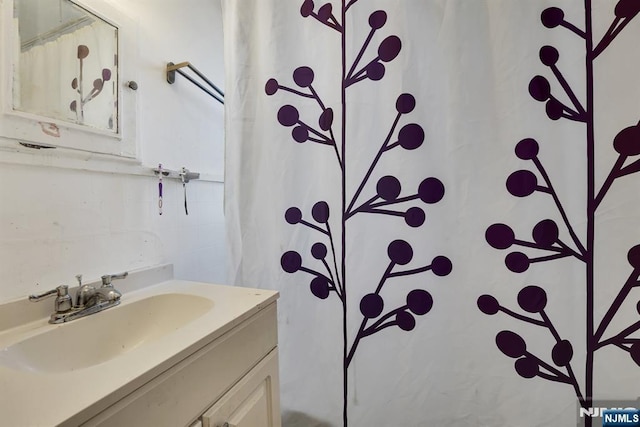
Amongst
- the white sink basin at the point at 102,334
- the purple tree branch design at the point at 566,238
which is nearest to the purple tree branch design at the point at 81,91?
the white sink basin at the point at 102,334

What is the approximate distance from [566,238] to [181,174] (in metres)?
1.35

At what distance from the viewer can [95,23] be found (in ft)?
2.70

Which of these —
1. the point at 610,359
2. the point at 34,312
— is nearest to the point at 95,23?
the point at 34,312

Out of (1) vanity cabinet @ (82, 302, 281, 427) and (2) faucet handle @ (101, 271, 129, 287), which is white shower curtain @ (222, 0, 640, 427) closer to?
(1) vanity cabinet @ (82, 302, 281, 427)

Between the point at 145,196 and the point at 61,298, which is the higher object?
the point at 145,196

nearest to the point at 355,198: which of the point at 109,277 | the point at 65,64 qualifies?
the point at 109,277

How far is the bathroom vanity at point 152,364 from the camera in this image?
15.6 inches

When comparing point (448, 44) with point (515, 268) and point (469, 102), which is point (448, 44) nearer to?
point (469, 102)

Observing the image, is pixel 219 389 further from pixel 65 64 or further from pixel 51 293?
pixel 65 64

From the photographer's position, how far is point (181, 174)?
1105 mm

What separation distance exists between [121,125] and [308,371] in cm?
106

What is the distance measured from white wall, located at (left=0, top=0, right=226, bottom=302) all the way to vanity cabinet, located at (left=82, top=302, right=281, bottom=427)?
0.49 metres

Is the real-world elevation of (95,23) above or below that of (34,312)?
above

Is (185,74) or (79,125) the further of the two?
(185,74)
